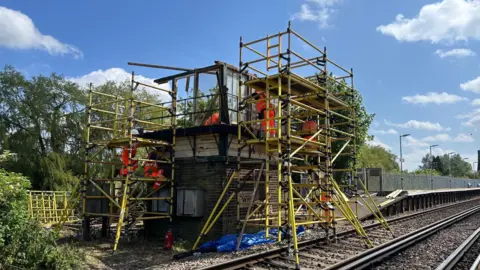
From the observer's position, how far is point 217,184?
11.3 meters

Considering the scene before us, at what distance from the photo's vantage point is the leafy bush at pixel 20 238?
628 centimetres

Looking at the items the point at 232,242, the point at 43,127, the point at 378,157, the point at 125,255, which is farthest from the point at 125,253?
the point at 378,157

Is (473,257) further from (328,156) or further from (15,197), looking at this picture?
(15,197)

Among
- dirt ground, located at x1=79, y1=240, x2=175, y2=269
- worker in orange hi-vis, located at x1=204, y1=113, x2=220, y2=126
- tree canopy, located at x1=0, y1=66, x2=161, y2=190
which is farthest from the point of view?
tree canopy, located at x1=0, y1=66, x2=161, y2=190

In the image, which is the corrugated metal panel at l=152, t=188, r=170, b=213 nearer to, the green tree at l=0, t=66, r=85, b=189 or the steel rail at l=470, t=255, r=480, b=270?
the steel rail at l=470, t=255, r=480, b=270

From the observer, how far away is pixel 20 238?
661 centimetres

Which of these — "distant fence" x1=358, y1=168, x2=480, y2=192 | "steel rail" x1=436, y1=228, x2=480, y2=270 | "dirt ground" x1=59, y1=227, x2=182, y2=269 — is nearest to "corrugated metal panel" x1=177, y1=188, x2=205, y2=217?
"dirt ground" x1=59, y1=227, x2=182, y2=269

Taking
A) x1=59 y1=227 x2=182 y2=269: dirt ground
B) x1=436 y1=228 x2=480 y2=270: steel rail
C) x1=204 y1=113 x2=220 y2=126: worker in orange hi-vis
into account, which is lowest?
x1=59 y1=227 x2=182 y2=269: dirt ground

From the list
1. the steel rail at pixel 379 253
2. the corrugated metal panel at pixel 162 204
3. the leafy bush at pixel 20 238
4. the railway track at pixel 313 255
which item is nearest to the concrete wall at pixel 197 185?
the corrugated metal panel at pixel 162 204

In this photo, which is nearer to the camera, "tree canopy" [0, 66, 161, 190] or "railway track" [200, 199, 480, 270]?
"railway track" [200, 199, 480, 270]

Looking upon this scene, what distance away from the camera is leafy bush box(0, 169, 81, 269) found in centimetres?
628

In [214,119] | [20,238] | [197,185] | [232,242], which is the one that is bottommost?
[232,242]

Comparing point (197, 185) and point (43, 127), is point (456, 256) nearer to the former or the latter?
point (197, 185)

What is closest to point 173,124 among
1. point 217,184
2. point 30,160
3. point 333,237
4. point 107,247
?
point 217,184
